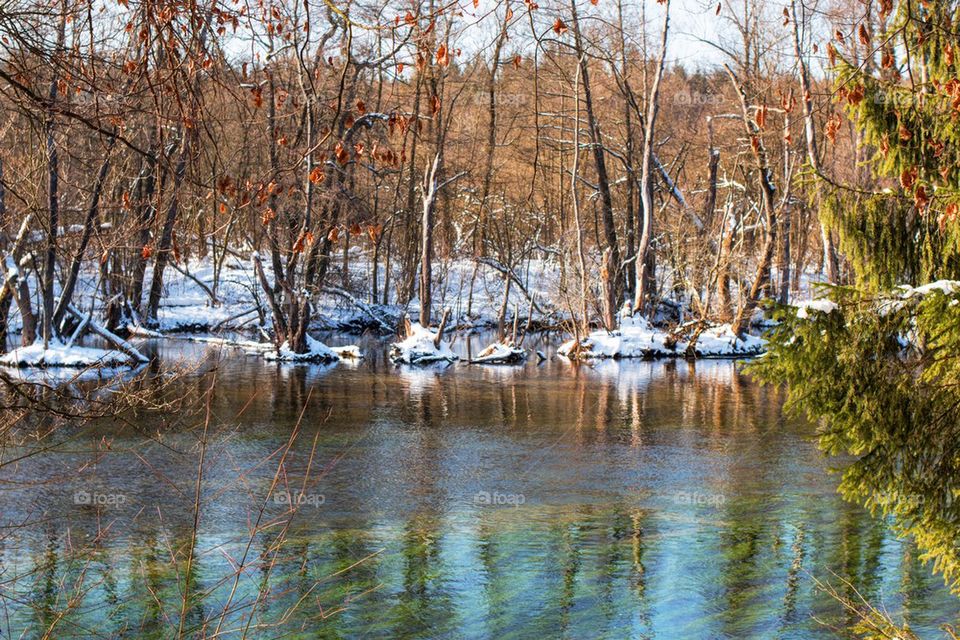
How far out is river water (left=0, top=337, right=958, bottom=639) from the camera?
717cm

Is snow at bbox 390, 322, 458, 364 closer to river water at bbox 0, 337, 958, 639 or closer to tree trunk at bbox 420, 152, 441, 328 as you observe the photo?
tree trunk at bbox 420, 152, 441, 328

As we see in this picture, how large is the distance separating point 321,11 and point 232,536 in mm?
13995

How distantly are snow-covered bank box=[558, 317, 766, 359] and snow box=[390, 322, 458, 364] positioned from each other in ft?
10.7

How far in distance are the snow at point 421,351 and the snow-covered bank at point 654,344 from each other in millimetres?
3274

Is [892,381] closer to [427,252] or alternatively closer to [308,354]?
[308,354]

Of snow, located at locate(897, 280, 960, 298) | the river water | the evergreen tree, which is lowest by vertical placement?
the river water

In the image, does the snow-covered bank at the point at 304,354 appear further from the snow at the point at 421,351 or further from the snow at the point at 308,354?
the snow at the point at 421,351

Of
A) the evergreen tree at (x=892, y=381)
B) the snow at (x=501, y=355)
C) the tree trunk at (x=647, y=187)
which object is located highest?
the tree trunk at (x=647, y=187)

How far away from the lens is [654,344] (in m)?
25.5

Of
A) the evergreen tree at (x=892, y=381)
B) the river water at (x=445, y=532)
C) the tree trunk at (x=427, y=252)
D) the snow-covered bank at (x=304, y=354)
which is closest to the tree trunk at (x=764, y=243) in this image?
the tree trunk at (x=427, y=252)

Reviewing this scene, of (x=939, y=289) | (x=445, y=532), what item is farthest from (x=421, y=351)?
(x=939, y=289)

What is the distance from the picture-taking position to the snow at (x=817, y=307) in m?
5.80

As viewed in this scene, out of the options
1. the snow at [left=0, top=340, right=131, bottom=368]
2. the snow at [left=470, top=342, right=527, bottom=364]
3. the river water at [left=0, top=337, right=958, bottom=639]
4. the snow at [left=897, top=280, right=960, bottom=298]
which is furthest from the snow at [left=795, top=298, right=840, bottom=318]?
the snow at [left=470, top=342, right=527, bottom=364]

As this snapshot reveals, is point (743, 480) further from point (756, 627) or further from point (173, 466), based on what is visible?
point (173, 466)
